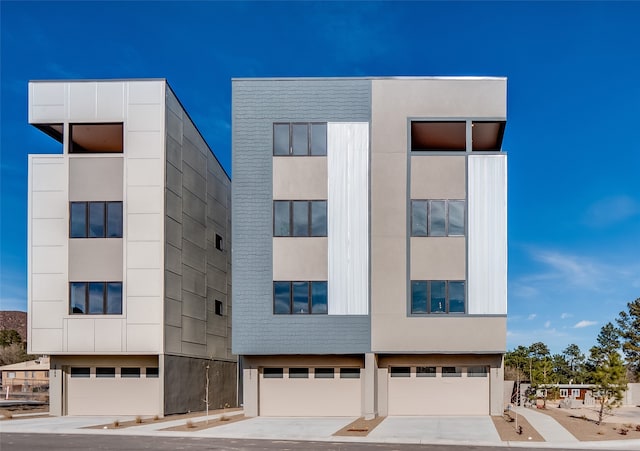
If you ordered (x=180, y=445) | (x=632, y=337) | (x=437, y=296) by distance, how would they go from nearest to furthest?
1. (x=180, y=445)
2. (x=437, y=296)
3. (x=632, y=337)

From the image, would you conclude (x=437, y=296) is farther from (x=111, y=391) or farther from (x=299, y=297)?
(x=111, y=391)

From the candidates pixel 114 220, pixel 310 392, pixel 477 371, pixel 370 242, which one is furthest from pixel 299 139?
pixel 477 371

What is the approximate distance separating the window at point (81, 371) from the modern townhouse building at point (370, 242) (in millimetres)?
8525

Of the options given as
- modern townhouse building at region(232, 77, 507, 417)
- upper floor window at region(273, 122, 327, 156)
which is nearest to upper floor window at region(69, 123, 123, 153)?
modern townhouse building at region(232, 77, 507, 417)

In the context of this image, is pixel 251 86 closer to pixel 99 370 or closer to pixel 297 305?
pixel 297 305

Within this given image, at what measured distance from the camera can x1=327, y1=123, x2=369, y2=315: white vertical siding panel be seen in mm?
28844

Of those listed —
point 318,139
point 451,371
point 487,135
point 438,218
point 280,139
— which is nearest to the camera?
point 438,218

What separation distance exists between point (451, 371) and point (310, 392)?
6.96 meters

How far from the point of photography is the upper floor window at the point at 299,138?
1161 inches

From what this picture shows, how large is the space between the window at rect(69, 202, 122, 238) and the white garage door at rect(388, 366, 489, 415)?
50.2 ft

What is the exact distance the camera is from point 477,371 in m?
29.9

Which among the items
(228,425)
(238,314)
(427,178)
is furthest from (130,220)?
A: (427,178)

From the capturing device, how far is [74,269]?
98.1 feet

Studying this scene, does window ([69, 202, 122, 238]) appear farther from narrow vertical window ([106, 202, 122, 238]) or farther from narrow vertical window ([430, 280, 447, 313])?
narrow vertical window ([430, 280, 447, 313])
